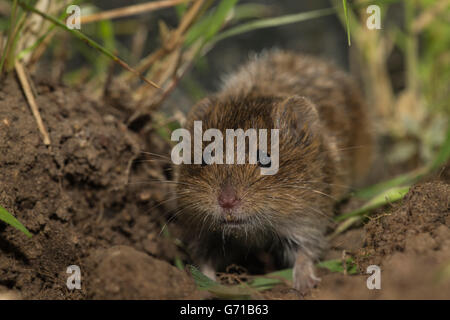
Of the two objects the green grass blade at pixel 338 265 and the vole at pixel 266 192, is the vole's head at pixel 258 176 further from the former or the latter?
the green grass blade at pixel 338 265

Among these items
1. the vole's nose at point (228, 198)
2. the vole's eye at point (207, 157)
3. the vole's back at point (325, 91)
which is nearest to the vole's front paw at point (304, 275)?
the vole's nose at point (228, 198)

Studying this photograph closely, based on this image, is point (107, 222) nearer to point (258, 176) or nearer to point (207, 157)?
point (207, 157)

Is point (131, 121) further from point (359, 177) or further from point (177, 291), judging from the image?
point (359, 177)

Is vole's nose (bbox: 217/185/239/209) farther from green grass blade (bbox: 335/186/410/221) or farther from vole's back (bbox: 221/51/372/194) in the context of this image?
vole's back (bbox: 221/51/372/194)

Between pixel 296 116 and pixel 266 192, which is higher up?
pixel 296 116

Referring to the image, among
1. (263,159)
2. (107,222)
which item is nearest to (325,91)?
(263,159)

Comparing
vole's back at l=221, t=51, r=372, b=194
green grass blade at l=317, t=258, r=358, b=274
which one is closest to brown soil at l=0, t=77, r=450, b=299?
green grass blade at l=317, t=258, r=358, b=274
